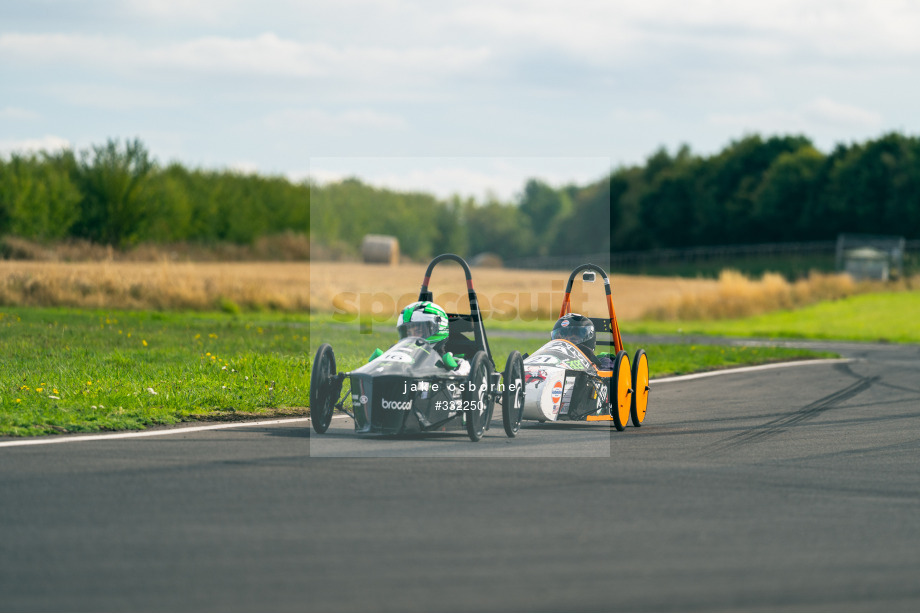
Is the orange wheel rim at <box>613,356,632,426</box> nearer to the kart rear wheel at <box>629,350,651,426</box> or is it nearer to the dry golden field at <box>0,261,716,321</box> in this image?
the kart rear wheel at <box>629,350,651,426</box>

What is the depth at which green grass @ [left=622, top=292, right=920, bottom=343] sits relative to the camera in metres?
37.5

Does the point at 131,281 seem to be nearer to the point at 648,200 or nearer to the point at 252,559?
the point at 252,559

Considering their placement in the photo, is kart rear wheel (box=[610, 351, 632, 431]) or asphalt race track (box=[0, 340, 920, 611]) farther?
kart rear wheel (box=[610, 351, 632, 431])

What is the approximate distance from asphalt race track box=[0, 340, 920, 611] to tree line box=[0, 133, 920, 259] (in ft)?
19.0

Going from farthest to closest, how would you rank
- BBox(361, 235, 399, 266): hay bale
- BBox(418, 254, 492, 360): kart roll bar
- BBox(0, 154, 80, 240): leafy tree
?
BBox(0, 154, 80, 240): leafy tree < BBox(361, 235, 399, 266): hay bale < BBox(418, 254, 492, 360): kart roll bar

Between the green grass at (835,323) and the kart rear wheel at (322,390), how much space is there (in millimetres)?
27003

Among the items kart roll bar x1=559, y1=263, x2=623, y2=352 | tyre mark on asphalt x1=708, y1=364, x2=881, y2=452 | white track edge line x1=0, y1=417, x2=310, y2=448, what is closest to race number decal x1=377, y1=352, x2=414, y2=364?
white track edge line x1=0, y1=417, x2=310, y2=448

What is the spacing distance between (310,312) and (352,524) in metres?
29.8

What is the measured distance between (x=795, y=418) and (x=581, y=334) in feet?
10.5

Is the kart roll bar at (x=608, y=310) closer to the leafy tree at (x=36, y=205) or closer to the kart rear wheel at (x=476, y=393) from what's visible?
the kart rear wheel at (x=476, y=393)

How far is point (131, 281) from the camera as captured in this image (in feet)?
113

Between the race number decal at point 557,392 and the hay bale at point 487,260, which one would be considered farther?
the hay bale at point 487,260

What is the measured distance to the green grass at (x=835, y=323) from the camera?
37531 millimetres

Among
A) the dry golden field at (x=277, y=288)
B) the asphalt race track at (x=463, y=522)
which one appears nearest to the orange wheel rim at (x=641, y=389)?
the asphalt race track at (x=463, y=522)
